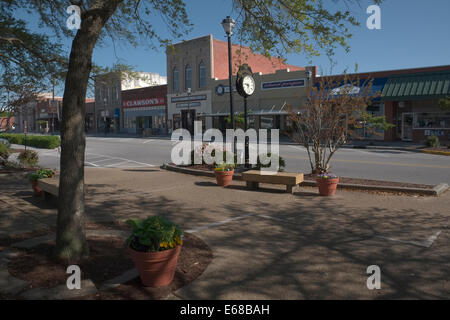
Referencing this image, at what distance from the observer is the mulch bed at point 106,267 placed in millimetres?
3982

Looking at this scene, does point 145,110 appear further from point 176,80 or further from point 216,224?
point 216,224

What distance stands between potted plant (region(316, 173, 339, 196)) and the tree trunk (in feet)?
19.3

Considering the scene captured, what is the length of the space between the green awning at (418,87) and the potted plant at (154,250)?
84.0 ft

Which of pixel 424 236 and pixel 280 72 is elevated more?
pixel 280 72

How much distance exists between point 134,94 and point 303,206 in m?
48.8

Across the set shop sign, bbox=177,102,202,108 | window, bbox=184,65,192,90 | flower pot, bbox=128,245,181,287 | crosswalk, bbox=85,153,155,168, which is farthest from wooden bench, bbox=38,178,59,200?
window, bbox=184,65,192,90

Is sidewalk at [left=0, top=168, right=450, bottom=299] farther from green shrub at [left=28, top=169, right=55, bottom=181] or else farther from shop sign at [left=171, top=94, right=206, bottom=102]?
shop sign at [left=171, top=94, right=206, bottom=102]

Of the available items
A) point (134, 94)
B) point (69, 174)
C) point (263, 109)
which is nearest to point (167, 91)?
point (134, 94)

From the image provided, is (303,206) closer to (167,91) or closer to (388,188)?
(388,188)

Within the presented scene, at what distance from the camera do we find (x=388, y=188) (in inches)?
365

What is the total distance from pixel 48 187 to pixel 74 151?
3.82 metres

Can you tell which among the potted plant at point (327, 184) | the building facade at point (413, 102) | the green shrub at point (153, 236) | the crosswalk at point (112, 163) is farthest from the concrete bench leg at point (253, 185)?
the building facade at point (413, 102)

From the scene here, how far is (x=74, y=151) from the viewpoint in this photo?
474 cm

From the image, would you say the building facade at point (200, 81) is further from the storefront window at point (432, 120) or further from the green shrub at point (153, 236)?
the green shrub at point (153, 236)
